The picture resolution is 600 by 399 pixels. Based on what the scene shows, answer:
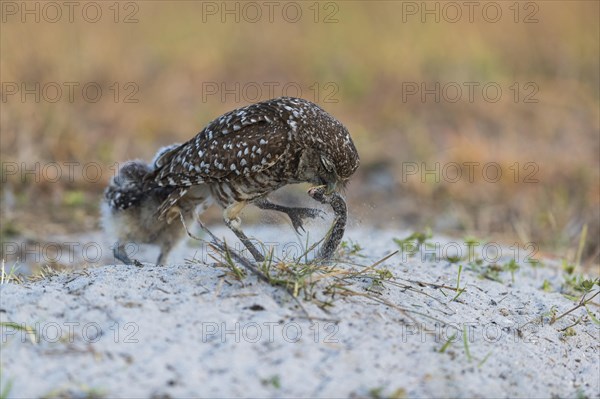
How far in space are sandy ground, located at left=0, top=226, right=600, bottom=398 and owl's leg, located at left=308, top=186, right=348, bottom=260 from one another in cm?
48

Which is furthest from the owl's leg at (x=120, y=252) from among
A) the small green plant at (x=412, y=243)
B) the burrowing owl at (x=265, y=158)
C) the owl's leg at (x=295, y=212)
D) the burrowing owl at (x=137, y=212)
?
the small green plant at (x=412, y=243)

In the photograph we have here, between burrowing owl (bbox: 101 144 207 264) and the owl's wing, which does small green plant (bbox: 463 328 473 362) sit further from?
burrowing owl (bbox: 101 144 207 264)

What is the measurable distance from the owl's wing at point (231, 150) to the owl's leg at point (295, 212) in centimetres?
46

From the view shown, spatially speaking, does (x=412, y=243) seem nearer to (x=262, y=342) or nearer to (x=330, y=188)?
(x=330, y=188)

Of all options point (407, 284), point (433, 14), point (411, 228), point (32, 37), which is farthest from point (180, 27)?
point (407, 284)

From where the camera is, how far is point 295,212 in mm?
5637

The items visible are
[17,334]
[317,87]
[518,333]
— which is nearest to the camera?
[17,334]

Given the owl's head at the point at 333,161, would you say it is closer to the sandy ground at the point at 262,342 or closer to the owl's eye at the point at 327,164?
the owl's eye at the point at 327,164

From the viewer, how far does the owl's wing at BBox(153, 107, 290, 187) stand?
17.3 feet

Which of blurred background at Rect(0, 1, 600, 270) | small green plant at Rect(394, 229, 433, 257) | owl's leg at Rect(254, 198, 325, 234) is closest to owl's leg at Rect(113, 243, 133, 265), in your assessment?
owl's leg at Rect(254, 198, 325, 234)

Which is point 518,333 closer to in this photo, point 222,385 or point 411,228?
point 222,385

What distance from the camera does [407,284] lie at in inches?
184

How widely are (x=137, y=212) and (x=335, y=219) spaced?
6.29ft

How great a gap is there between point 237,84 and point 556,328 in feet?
27.6
